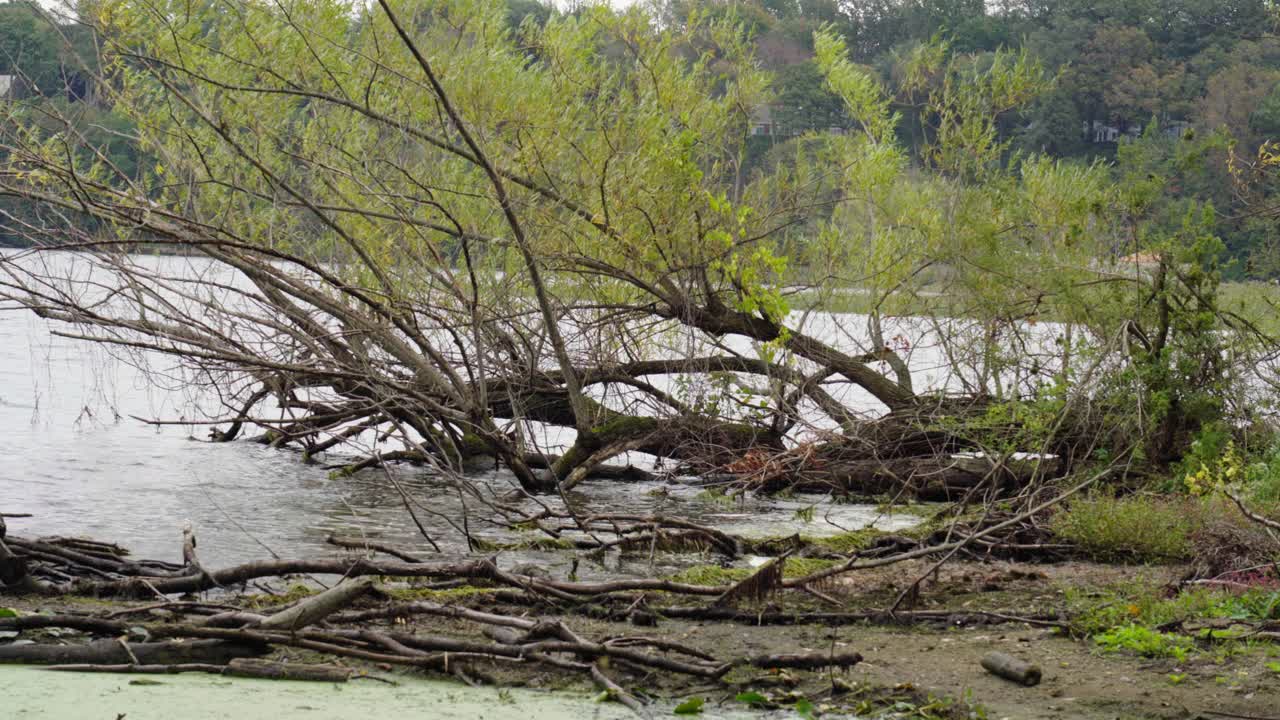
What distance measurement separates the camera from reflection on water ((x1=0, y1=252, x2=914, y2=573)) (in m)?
10.4

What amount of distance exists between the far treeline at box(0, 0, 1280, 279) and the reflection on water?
7.77 ft

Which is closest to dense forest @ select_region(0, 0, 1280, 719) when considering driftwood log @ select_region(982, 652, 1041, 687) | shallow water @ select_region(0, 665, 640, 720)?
driftwood log @ select_region(982, 652, 1041, 687)

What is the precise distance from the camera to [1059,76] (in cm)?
1584

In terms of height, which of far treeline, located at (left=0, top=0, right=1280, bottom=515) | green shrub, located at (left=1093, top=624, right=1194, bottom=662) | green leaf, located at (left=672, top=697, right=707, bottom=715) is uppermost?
far treeline, located at (left=0, top=0, right=1280, bottom=515)

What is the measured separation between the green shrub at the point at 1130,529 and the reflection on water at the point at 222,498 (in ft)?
5.95

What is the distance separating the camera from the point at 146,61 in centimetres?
1036

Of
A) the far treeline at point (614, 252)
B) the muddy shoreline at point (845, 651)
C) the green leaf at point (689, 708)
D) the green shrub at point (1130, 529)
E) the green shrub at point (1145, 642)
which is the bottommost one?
the green leaf at point (689, 708)

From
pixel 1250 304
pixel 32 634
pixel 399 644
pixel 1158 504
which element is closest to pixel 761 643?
pixel 399 644

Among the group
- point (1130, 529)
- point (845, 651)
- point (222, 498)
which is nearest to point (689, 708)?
point (845, 651)

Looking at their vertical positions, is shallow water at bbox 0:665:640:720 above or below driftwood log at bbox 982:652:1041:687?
below

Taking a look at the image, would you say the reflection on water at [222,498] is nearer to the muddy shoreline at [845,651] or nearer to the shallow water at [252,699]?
the muddy shoreline at [845,651]

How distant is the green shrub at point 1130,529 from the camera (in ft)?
28.9

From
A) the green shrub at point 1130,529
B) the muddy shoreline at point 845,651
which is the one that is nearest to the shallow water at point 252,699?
the muddy shoreline at point 845,651

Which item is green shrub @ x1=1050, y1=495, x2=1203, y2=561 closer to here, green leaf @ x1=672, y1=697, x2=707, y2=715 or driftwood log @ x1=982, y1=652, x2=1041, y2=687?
driftwood log @ x1=982, y1=652, x2=1041, y2=687
